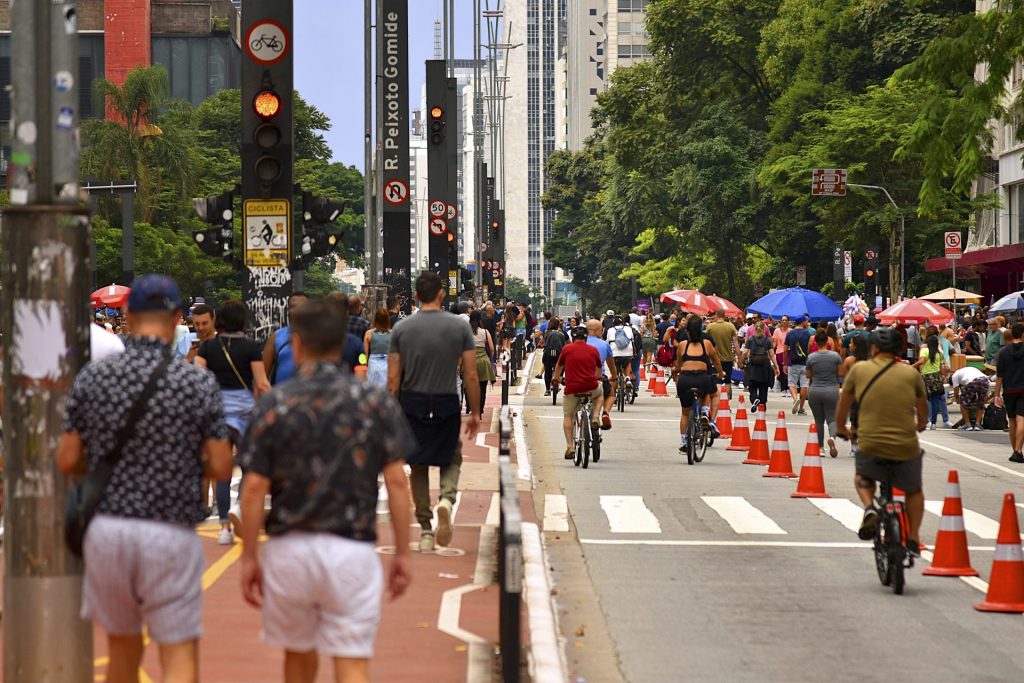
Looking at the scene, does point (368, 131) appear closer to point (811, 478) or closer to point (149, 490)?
point (811, 478)

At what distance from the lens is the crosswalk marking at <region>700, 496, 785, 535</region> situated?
625 inches

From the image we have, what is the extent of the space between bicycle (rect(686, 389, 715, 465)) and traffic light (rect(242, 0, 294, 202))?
8.17 metres

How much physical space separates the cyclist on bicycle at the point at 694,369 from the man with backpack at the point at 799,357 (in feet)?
29.4

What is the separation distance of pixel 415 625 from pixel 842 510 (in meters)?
8.30

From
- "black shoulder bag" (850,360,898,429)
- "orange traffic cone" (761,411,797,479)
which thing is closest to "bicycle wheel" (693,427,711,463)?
"orange traffic cone" (761,411,797,479)

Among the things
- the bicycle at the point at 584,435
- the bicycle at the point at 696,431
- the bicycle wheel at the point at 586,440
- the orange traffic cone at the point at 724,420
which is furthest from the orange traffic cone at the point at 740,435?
the bicycle wheel at the point at 586,440

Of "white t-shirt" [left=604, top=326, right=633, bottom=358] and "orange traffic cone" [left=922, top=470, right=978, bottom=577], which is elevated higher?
"white t-shirt" [left=604, top=326, right=633, bottom=358]

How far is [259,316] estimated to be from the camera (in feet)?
55.2

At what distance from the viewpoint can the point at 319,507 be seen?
18.6 ft

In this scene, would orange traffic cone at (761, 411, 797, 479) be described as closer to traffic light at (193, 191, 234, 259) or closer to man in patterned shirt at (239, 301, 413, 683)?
traffic light at (193, 191, 234, 259)

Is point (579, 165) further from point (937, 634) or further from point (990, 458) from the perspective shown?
point (937, 634)

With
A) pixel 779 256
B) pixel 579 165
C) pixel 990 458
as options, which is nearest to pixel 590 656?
pixel 990 458

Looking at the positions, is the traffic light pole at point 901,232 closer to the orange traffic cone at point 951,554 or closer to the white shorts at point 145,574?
the orange traffic cone at point 951,554

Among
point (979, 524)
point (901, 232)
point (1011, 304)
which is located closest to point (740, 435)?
point (979, 524)
